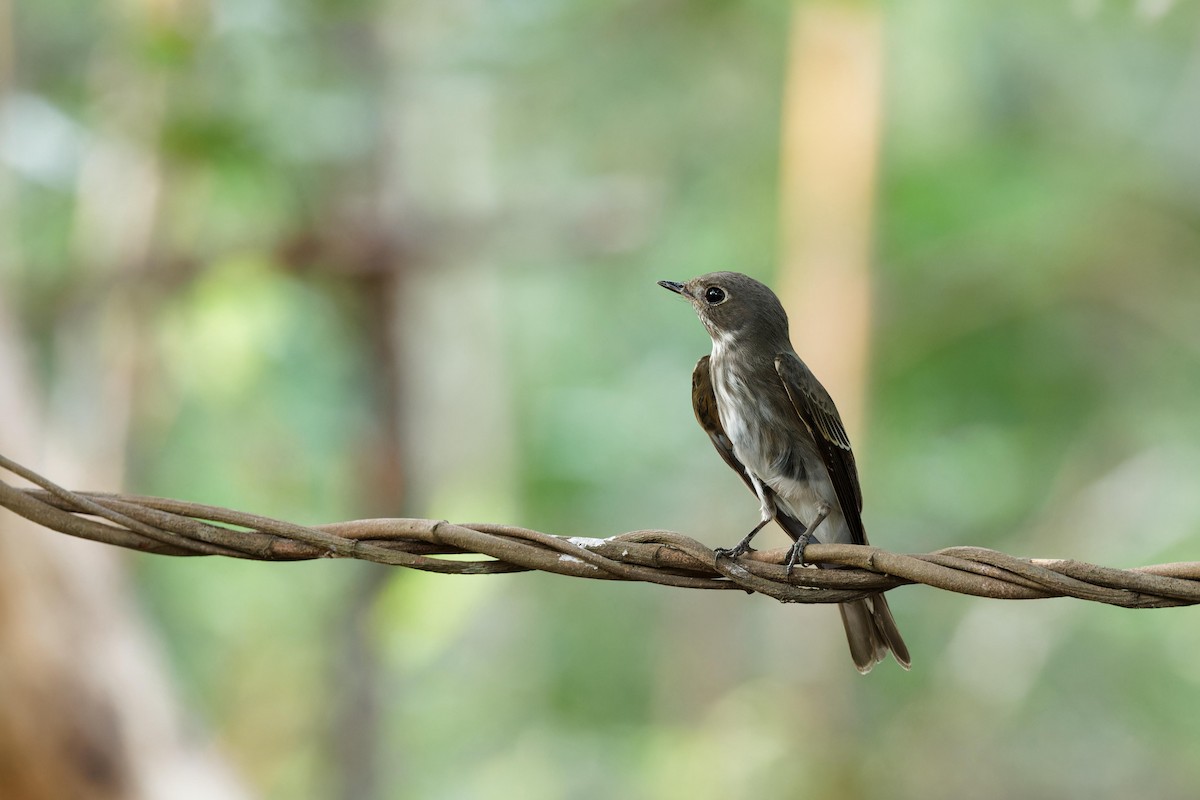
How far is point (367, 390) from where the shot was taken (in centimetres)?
823

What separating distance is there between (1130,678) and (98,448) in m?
11.1

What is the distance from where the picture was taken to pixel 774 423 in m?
3.45

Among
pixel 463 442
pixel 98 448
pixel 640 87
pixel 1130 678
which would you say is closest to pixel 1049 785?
pixel 1130 678

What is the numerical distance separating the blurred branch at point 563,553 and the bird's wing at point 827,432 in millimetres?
982

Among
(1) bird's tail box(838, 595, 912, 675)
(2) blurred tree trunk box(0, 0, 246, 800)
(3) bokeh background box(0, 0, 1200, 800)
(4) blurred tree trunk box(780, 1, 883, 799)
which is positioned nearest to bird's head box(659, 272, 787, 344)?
(1) bird's tail box(838, 595, 912, 675)

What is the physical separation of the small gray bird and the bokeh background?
2.56 meters

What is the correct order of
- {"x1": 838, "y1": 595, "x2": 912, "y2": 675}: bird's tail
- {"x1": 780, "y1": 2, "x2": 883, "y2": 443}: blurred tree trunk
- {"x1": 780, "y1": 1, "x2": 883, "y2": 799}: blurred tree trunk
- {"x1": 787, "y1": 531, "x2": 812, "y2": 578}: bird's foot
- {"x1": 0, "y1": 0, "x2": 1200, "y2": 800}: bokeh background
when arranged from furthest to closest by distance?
{"x1": 780, "y1": 2, "x2": 883, "y2": 443}: blurred tree trunk, {"x1": 780, "y1": 1, "x2": 883, "y2": 799}: blurred tree trunk, {"x1": 0, "y1": 0, "x2": 1200, "y2": 800}: bokeh background, {"x1": 838, "y1": 595, "x2": 912, "y2": 675}: bird's tail, {"x1": 787, "y1": 531, "x2": 812, "y2": 578}: bird's foot

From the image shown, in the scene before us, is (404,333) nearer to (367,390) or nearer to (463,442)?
(367,390)

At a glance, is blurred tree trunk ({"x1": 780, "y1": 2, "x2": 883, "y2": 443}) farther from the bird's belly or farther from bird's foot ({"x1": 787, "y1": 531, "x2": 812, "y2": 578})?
bird's foot ({"x1": 787, "y1": 531, "x2": 812, "y2": 578})

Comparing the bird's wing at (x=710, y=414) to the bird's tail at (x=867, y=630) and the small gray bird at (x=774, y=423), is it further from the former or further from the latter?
the bird's tail at (x=867, y=630)

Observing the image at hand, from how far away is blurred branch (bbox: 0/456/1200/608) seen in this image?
6.30ft

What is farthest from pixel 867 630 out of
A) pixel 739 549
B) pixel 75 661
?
pixel 75 661

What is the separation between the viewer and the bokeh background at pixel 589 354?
755cm

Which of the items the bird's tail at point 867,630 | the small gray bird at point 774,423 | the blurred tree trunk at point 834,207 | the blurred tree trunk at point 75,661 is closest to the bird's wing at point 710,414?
the small gray bird at point 774,423
